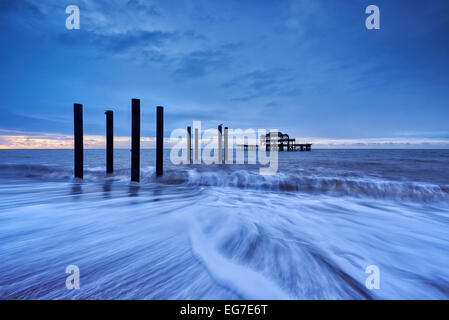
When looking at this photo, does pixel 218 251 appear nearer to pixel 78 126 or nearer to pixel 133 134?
pixel 133 134

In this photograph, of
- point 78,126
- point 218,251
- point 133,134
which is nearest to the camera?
point 218,251

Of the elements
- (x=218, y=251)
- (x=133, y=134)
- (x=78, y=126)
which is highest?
(x=78, y=126)

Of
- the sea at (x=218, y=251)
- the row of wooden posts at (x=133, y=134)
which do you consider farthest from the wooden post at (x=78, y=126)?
the sea at (x=218, y=251)

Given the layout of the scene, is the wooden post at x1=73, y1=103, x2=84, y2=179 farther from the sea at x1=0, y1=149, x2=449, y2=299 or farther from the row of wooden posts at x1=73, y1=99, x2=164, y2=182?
the sea at x1=0, y1=149, x2=449, y2=299

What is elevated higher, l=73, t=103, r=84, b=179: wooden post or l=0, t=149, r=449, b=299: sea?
l=73, t=103, r=84, b=179: wooden post

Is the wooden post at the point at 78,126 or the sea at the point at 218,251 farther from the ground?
the wooden post at the point at 78,126

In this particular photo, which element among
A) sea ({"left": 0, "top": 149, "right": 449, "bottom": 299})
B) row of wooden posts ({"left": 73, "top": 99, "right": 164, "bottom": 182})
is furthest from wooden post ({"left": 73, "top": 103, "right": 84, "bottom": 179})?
sea ({"left": 0, "top": 149, "right": 449, "bottom": 299})

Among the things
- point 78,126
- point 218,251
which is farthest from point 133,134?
point 218,251

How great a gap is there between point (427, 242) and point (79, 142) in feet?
32.6

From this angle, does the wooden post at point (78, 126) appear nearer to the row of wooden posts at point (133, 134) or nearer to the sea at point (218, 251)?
the row of wooden posts at point (133, 134)

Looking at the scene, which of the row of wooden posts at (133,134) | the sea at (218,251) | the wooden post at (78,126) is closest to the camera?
→ the sea at (218,251)

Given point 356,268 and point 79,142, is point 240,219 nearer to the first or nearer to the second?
point 356,268

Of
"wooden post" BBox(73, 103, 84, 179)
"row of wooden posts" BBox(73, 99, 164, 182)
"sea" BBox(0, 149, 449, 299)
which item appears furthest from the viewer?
"wooden post" BBox(73, 103, 84, 179)

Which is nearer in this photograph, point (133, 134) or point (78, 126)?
point (133, 134)
